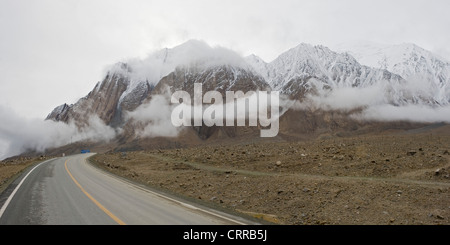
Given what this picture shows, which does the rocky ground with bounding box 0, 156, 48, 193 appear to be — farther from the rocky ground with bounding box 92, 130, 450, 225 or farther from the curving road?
the rocky ground with bounding box 92, 130, 450, 225

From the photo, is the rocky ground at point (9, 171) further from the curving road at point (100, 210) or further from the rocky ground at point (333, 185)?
the rocky ground at point (333, 185)

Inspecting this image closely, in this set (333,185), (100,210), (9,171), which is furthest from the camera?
(9,171)

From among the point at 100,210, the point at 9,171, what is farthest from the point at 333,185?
the point at 9,171

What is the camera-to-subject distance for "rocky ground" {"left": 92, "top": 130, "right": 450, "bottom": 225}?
42.3 ft

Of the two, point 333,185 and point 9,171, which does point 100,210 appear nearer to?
point 333,185

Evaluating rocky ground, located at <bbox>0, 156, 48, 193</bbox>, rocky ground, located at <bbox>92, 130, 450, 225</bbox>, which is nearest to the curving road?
rocky ground, located at <bbox>92, 130, 450, 225</bbox>

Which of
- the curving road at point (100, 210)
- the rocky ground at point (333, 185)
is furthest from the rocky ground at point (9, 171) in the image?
the rocky ground at point (333, 185)

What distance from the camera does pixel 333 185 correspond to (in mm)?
16609
